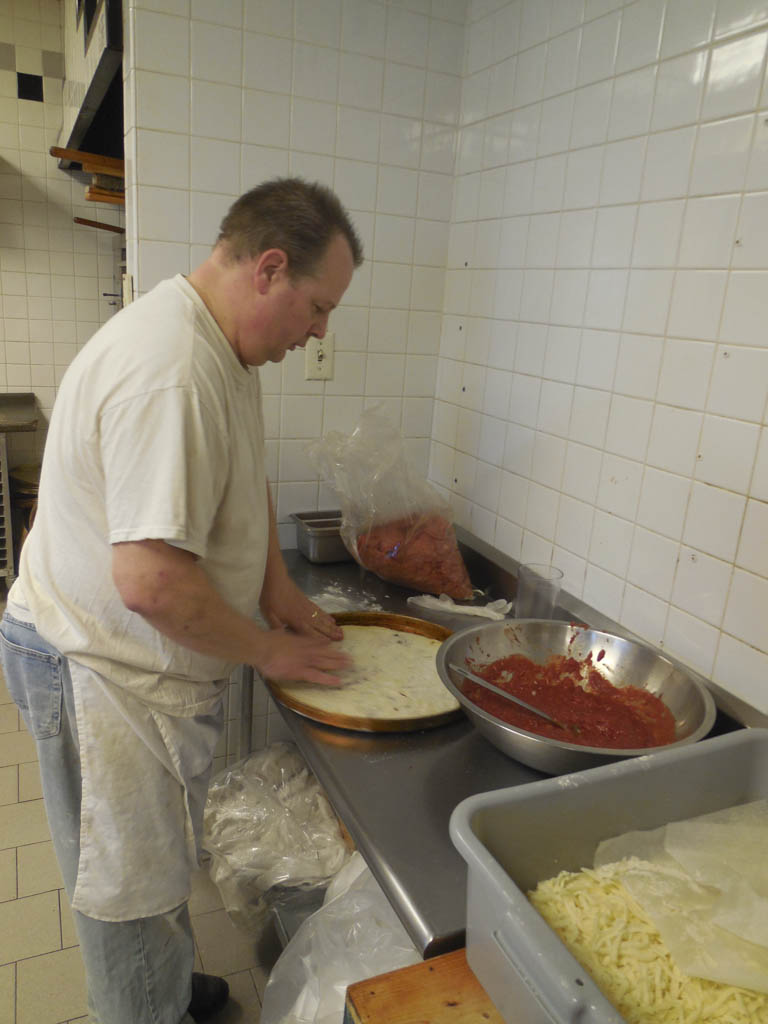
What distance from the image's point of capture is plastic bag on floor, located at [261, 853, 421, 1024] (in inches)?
44.9

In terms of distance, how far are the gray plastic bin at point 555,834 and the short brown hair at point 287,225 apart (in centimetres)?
81

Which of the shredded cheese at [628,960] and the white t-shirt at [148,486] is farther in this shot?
the white t-shirt at [148,486]

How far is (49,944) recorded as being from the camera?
1764 millimetres

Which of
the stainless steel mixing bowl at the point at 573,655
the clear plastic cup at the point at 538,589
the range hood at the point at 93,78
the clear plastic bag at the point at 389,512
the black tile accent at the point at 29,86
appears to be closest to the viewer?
the stainless steel mixing bowl at the point at 573,655

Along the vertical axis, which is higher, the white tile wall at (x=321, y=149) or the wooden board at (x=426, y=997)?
the white tile wall at (x=321, y=149)

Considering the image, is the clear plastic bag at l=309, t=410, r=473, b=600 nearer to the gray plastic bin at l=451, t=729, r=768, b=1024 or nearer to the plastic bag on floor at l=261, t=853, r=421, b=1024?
the plastic bag on floor at l=261, t=853, r=421, b=1024

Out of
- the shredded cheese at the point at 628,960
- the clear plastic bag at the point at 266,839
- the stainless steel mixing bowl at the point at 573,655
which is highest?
the stainless steel mixing bowl at the point at 573,655

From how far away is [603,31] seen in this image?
4.69ft

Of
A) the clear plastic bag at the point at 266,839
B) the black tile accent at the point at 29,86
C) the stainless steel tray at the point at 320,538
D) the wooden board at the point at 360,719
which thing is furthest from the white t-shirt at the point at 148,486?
the black tile accent at the point at 29,86

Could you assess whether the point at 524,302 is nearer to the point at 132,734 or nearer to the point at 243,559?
the point at 243,559

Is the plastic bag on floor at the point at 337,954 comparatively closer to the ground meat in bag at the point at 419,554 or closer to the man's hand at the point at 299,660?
the man's hand at the point at 299,660

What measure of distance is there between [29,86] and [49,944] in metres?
3.94

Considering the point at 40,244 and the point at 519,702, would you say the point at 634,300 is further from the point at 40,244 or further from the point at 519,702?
the point at 40,244

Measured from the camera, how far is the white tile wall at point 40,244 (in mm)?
3748
